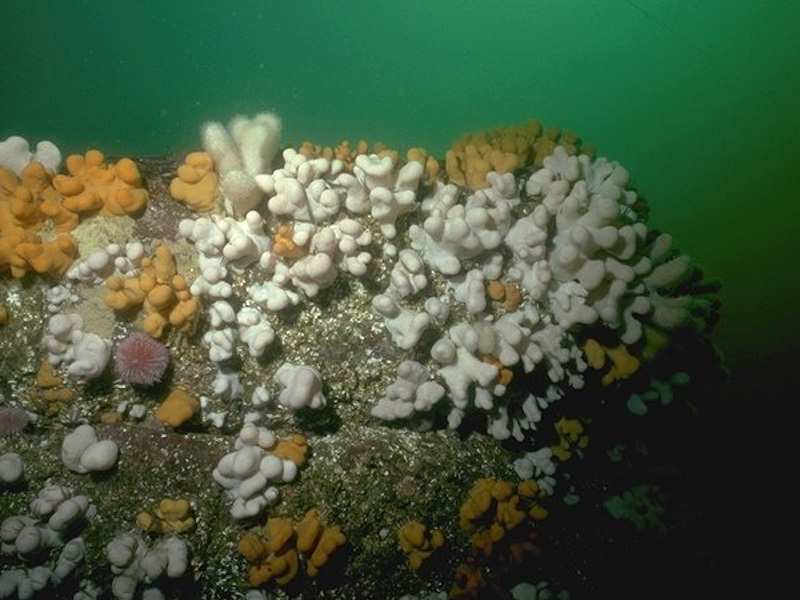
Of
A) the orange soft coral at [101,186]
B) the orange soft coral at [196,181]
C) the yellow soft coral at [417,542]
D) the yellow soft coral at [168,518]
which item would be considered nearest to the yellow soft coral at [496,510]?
the yellow soft coral at [417,542]

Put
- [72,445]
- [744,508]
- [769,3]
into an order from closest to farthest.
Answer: [72,445] → [744,508] → [769,3]

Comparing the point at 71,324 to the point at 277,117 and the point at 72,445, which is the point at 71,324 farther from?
the point at 277,117

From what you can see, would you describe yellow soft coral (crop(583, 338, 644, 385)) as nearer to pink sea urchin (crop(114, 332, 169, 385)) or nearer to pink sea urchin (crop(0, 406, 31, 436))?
pink sea urchin (crop(114, 332, 169, 385))

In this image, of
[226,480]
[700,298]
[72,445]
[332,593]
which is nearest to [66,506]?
[72,445]

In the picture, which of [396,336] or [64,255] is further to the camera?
[396,336]

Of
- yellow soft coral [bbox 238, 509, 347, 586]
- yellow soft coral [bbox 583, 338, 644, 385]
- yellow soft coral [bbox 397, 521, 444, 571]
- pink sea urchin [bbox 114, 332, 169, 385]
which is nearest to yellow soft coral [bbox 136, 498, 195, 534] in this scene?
yellow soft coral [bbox 238, 509, 347, 586]

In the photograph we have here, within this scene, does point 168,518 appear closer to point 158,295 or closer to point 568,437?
point 158,295

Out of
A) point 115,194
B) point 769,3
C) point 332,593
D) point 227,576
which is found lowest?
point 332,593
